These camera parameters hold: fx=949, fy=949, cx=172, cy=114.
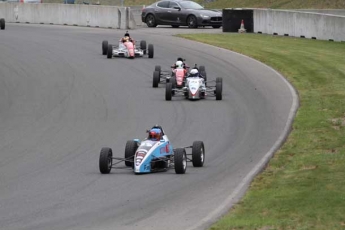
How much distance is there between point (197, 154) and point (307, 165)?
198 cm

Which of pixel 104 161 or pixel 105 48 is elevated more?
pixel 105 48

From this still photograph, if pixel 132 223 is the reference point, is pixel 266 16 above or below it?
above

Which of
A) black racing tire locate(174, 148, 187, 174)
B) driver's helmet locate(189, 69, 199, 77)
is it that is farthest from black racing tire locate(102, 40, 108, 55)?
black racing tire locate(174, 148, 187, 174)

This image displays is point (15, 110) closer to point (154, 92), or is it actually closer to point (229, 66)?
point (154, 92)

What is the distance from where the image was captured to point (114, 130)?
2202cm

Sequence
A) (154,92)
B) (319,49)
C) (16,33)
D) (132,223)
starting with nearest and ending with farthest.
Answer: (132,223) → (154,92) → (319,49) → (16,33)

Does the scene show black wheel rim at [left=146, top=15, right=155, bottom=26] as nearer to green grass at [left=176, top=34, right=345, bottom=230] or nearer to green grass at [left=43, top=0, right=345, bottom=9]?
green grass at [left=43, top=0, right=345, bottom=9]

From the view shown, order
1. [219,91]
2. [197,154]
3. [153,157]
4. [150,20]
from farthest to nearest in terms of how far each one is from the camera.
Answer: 1. [150,20]
2. [219,91]
3. [197,154]
4. [153,157]

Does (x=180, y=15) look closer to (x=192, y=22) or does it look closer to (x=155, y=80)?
(x=192, y=22)

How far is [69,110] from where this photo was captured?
25016 mm

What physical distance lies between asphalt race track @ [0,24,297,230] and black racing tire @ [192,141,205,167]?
146mm

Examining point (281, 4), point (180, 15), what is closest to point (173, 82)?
point (180, 15)

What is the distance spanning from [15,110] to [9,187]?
32.1 feet

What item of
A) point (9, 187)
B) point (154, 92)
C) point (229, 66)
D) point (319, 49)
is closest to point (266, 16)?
point (319, 49)
